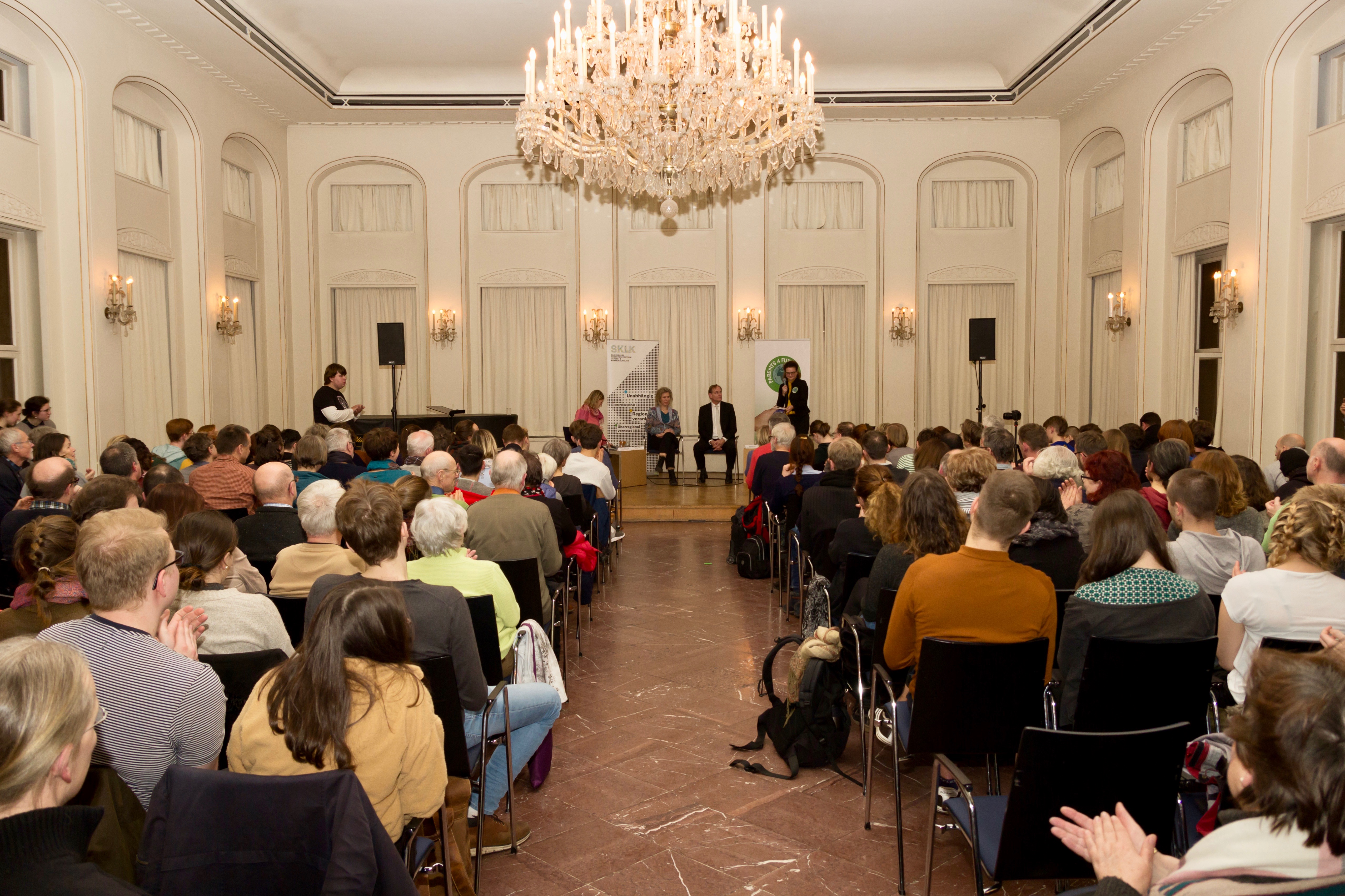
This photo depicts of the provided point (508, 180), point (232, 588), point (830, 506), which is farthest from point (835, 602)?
point (508, 180)

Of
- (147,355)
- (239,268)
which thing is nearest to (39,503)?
(147,355)

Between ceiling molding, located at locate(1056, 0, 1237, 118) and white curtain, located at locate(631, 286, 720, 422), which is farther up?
ceiling molding, located at locate(1056, 0, 1237, 118)

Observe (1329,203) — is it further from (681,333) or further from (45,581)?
(45,581)

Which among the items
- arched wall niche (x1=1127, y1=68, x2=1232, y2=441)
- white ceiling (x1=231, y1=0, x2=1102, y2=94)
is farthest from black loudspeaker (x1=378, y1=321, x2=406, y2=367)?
white ceiling (x1=231, y1=0, x2=1102, y2=94)

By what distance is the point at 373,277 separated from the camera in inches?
522

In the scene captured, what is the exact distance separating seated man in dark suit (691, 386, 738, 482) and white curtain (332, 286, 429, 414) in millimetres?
3936

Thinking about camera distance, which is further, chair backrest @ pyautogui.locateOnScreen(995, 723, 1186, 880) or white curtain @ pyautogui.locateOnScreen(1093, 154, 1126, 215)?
white curtain @ pyautogui.locateOnScreen(1093, 154, 1126, 215)

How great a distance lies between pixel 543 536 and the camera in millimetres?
4719

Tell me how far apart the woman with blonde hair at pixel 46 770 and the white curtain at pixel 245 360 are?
1082 centimetres

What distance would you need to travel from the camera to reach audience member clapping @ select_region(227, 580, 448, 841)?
82.0 inches

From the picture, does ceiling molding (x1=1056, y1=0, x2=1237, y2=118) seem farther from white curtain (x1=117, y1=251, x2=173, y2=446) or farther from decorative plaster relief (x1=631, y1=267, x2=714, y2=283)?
white curtain (x1=117, y1=251, x2=173, y2=446)

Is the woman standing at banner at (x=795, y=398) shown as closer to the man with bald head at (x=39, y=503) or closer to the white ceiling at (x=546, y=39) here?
the white ceiling at (x=546, y=39)

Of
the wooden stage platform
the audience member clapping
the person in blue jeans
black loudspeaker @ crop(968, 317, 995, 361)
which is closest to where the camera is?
the audience member clapping

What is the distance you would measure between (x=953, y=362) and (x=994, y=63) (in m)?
3.93
